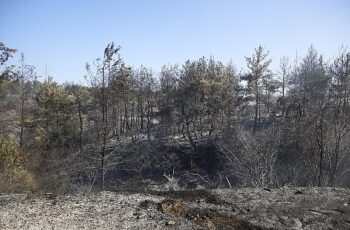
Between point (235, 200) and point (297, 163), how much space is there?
63.9ft

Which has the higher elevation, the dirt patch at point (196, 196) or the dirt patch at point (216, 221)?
the dirt patch at point (196, 196)

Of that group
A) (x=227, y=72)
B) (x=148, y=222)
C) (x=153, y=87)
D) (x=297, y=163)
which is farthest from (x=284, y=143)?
(x=148, y=222)

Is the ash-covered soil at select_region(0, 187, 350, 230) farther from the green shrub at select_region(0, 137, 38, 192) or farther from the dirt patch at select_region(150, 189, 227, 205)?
the green shrub at select_region(0, 137, 38, 192)

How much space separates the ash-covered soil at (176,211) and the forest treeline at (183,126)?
10665mm

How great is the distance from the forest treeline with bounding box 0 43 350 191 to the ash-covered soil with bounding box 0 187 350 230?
35.0ft

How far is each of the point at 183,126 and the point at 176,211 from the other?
3374 centimetres

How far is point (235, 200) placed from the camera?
12156mm

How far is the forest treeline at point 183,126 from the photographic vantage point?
2733 centimetres

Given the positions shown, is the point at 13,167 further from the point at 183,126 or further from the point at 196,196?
the point at 183,126

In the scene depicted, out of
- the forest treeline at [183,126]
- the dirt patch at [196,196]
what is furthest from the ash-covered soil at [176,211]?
the forest treeline at [183,126]

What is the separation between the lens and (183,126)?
44.2 metres

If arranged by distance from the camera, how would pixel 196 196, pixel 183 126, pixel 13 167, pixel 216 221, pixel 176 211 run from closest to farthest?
pixel 216 221 → pixel 176 211 → pixel 196 196 → pixel 13 167 → pixel 183 126

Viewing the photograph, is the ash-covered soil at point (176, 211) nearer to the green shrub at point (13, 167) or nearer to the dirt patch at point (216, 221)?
the dirt patch at point (216, 221)

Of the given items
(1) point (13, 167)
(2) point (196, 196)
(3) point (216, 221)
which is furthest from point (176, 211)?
(1) point (13, 167)
